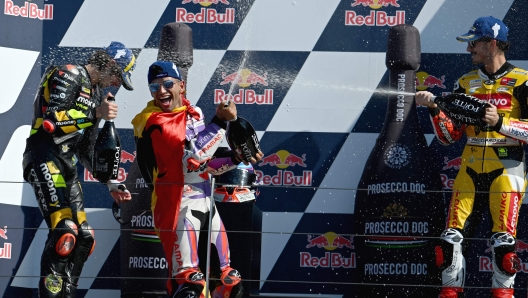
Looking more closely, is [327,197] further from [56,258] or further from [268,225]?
[56,258]

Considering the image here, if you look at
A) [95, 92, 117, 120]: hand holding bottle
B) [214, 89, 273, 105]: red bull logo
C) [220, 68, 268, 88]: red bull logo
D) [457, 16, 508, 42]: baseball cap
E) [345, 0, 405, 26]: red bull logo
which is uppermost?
[345, 0, 405, 26]: red bull logo

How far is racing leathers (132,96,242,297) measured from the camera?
470 cm

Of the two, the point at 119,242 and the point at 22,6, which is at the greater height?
the point at 22,6

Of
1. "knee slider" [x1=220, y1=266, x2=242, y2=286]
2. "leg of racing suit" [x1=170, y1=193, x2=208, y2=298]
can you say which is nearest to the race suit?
"leg of racing suit" [x1=170, y1=193, x2=208, y2=298]

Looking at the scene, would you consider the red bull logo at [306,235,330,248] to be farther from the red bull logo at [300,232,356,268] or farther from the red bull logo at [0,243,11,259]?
the red bull logo at [0,243,11,259]

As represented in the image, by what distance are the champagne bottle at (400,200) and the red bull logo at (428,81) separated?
0.32 metres

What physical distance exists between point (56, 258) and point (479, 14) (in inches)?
119

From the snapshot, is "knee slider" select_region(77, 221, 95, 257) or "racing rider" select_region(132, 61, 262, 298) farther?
"knee slider" select_region(77, 221, 95, 257)

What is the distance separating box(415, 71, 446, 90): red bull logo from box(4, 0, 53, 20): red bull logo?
248 cm

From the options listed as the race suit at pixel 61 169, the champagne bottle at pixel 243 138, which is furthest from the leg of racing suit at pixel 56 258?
the champagne bottle at pixel 243 138

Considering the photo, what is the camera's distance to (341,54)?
252 inches

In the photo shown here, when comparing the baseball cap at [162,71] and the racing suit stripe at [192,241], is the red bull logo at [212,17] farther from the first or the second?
the racing suit stripe at [192,241]

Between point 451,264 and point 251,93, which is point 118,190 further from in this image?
point 451,264

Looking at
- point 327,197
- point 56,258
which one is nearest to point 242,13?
point 327,197
